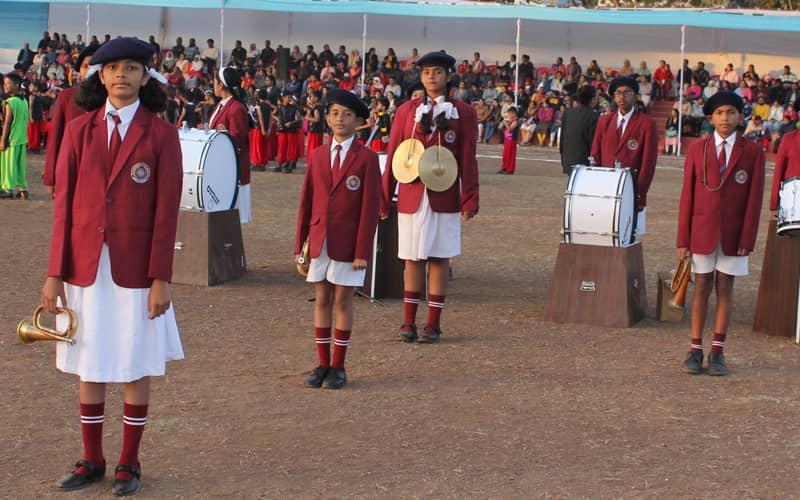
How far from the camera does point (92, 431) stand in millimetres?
5406

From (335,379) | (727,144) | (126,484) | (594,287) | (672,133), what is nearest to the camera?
(126,484)

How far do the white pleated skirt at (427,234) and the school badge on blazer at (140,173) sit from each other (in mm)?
3799

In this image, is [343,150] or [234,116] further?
[234,116]

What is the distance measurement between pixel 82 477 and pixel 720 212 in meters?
4.59

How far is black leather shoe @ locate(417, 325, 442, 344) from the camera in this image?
8.80 metres

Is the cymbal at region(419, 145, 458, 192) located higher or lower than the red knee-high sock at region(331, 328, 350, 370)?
higher

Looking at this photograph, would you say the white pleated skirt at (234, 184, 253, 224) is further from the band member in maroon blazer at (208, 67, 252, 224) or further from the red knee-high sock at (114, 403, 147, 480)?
the red knee-high sock at (114, 403, 147, 480)

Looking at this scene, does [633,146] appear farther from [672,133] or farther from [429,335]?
Result: [672,133]

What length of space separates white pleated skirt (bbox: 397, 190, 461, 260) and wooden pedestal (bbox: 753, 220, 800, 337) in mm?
2531

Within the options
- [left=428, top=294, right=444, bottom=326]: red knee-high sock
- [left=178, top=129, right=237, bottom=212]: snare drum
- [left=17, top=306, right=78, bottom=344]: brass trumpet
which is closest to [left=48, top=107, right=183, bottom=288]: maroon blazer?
[left=17, top=306, right=78, bottom=344]: brass trumpet

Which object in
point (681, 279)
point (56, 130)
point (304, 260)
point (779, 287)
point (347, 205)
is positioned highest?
point (56, 130)

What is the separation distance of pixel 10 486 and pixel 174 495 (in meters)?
0.74

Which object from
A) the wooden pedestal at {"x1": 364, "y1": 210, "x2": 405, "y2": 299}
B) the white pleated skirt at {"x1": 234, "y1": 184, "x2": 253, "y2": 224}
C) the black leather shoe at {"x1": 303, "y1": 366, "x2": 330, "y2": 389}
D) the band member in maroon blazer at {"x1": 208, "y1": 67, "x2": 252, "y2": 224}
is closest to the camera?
the black leather shoe at {"x1": 303, "y1": 366, "x2": 330, "y2": 389}

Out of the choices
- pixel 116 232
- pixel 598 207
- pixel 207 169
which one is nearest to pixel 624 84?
pixel 598 207
